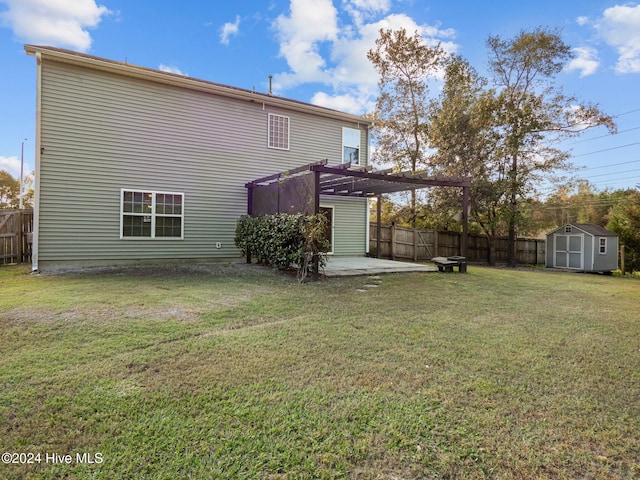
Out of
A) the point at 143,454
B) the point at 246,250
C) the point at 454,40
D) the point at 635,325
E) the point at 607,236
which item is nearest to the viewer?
the point at 143,454

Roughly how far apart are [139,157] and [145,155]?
16 cm

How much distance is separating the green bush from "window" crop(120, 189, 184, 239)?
99.1 inches

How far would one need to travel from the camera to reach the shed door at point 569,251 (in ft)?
43.7

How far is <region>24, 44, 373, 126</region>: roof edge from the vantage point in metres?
7.70

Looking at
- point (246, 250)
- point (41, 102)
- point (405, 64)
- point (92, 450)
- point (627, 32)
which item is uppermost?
point (405, 64)

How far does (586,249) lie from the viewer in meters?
13.1

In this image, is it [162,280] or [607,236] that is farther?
[607,236]

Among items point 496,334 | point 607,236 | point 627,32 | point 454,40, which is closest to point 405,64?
point 454,40

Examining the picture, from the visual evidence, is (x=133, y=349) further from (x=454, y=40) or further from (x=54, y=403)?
(x=454, y=40)

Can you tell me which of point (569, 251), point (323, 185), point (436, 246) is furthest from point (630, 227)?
point (323, 185)

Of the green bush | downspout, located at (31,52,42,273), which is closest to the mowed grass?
the green bush

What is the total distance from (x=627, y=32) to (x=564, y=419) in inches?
548

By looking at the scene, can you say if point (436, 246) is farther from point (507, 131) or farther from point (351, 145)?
point (351, 145)

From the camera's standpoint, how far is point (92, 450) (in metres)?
1.71
